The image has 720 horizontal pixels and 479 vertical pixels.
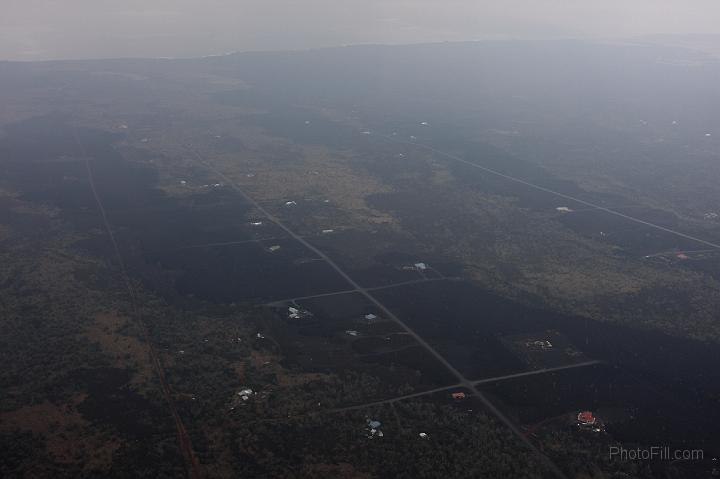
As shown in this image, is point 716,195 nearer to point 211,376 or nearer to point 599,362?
point 599,362

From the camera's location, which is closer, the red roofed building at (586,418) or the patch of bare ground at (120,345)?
the red roofed building at (586,418)

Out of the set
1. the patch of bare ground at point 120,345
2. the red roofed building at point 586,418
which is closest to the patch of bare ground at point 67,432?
the patch of bare ground at point 120,345

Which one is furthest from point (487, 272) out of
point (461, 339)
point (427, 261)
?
point (461, 339)

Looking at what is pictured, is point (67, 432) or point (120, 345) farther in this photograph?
point (120, 345)

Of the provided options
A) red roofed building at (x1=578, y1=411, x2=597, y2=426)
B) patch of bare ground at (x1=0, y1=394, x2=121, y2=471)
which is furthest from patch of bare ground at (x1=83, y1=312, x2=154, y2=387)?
red roofed building at (x1=578, y1=411, x2=597, y2=426)

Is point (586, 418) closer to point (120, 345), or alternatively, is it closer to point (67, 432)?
point (67, 432)

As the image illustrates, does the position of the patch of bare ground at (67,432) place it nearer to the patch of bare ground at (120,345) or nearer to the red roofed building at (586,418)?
the patch of bare ground at (120,345)

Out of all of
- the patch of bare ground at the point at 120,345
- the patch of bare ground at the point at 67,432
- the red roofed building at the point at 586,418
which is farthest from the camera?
the patch of bare ground at the point at 120,345

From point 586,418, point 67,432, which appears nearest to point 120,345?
point 67,432

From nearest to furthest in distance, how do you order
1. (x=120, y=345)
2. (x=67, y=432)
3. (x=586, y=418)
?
(x=67, y=432) < (x=586, y=418) < (x=120, y=345)

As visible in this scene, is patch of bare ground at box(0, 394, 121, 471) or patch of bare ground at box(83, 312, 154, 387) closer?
patch of bare ground at box(0, 394, 121, 471)

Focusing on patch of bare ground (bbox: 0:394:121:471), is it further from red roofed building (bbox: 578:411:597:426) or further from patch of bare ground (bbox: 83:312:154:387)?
red roofed building (bbox: 578:411:597:426)

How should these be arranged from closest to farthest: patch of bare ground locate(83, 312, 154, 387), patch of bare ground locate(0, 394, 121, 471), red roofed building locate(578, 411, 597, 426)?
patch of bare ground locate(0, 394, 121, 471), red roofed building locate(578, 411, 597, 426), patch of bare ground locate(83, 312, 154, 387)

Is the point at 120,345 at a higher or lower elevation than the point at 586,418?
higher
